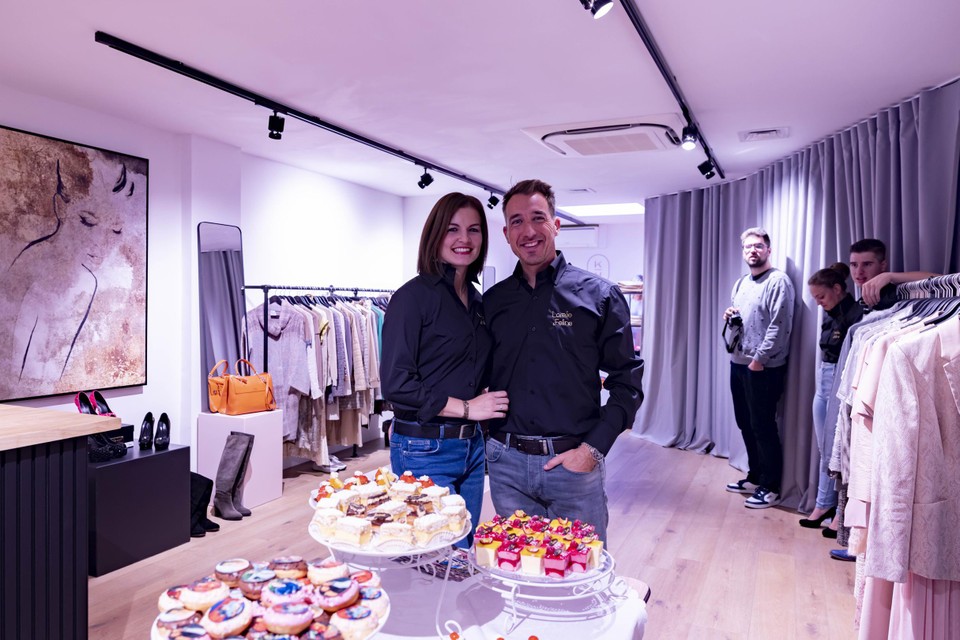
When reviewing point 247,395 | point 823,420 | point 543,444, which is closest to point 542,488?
point 543,444

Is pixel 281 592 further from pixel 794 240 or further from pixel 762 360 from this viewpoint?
pixel 794 240

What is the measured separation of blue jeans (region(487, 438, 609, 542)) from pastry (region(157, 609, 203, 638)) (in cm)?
92

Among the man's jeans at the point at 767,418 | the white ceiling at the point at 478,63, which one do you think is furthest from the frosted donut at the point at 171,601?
the man's jeans at the point at 767,418

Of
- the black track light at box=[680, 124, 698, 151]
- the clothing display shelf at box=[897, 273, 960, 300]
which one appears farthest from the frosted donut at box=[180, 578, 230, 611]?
the black track light at box=[680, 124, 698, 151]

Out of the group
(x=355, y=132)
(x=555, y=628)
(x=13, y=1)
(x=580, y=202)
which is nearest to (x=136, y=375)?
(x=355, y=132)

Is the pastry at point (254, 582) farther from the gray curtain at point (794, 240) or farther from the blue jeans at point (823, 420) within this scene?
the blue jeans at point (823, 420)

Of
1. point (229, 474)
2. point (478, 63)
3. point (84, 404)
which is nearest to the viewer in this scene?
point (478, 63)

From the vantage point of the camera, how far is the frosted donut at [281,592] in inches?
39.1

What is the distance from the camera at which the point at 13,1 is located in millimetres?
2424

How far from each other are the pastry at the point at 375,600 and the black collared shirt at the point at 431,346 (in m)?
0.72

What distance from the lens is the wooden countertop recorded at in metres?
1.78

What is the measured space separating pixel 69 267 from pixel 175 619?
136 inches

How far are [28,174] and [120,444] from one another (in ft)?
5.08

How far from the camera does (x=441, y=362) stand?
1.84 m
